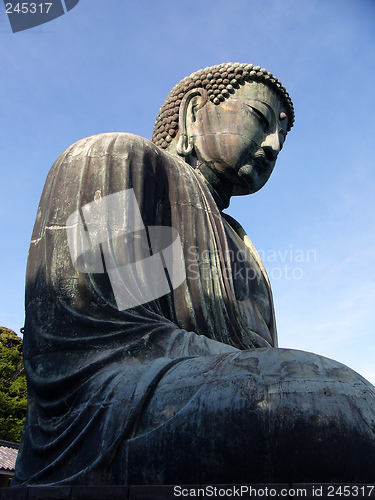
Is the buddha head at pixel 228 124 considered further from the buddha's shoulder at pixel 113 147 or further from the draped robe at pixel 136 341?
the buddha's shoulder at pixel 113 147

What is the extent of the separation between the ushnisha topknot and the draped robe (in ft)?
2.99

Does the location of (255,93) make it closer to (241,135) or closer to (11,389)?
(241,135)

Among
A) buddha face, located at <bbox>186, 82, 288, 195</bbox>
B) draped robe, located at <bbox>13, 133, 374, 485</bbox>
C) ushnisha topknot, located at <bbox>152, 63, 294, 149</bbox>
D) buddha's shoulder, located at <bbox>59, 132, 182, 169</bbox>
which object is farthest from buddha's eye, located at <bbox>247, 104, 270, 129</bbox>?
buddha's shoulder, located at <bbox>59, 132, 182, 169</bbox>

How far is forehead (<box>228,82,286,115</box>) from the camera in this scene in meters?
5.60

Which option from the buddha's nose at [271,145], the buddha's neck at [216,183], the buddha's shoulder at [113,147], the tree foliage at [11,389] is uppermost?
the tree foliage at [11,389]

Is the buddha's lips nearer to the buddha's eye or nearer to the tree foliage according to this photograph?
the buddha's eye

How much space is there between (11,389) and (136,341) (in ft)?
58.1

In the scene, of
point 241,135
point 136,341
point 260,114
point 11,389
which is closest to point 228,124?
point 241,135

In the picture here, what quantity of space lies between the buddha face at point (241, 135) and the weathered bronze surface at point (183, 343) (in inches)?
0.5

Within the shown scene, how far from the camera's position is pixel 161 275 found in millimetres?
4219

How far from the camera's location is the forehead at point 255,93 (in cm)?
560

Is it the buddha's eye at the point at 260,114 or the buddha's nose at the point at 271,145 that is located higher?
the buddha's eye at the point at 260,114

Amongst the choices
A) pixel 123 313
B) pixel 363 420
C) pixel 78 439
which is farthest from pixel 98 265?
pixel 363 420

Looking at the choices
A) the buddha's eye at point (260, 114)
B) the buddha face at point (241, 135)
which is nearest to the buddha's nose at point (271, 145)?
the buddha face at point (241, 135)
